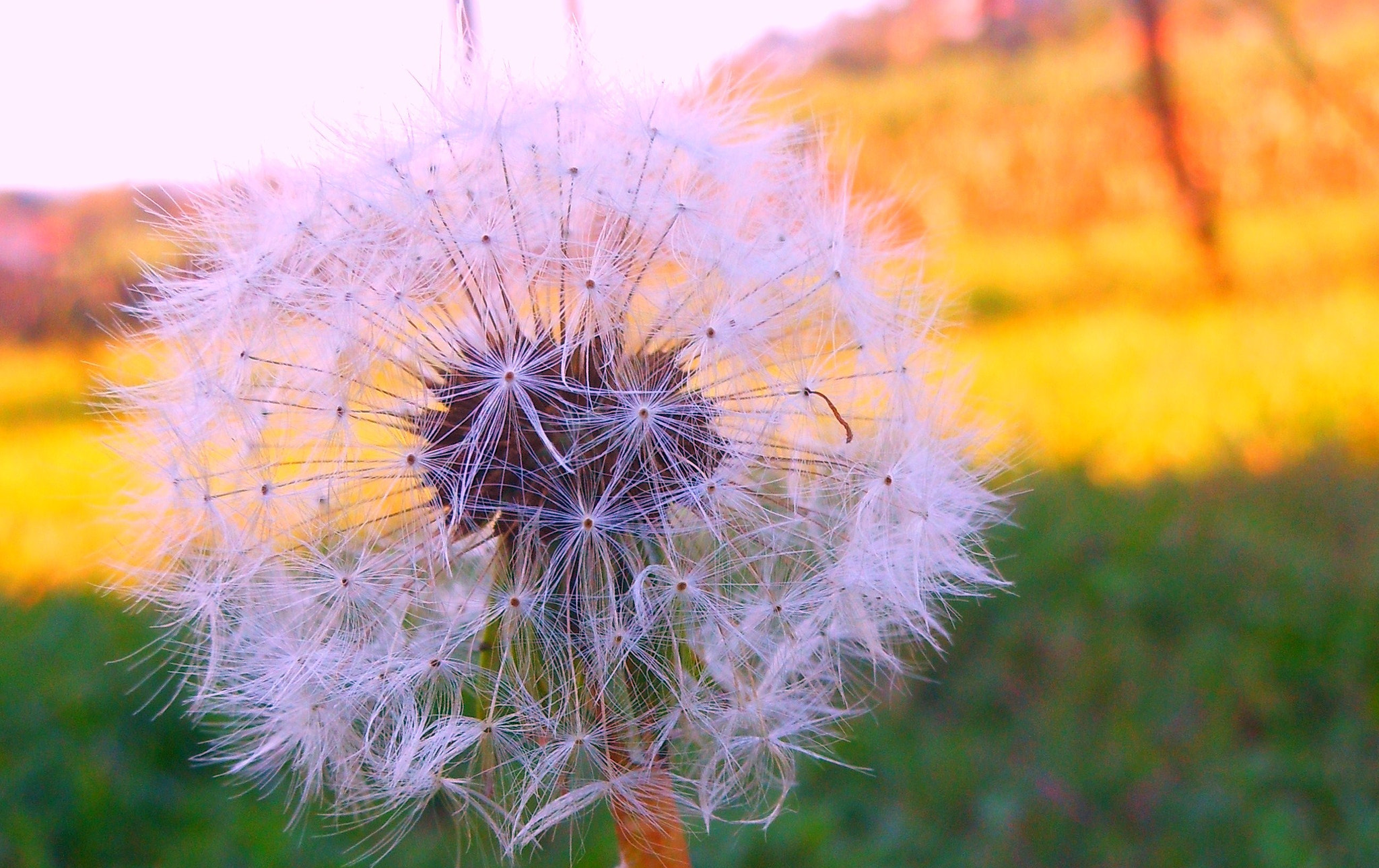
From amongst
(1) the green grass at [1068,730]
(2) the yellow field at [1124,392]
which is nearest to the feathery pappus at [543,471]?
(1) the green grass at [1068,730]

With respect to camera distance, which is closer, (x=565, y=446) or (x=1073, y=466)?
(x=565, y=446)

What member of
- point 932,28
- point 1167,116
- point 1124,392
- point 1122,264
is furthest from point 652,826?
point 932,28

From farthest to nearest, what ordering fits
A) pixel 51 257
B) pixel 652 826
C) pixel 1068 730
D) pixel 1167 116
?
pixel 1167 116 → pixel 51 257 → pixel 1068 730 → pixel 652 826

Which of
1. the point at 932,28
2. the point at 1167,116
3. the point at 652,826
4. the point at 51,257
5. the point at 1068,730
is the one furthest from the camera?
the point at 932,28

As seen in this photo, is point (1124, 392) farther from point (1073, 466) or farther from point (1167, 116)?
point (1167, 116)

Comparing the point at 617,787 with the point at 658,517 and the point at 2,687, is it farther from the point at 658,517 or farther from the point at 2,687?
the point at 2,687

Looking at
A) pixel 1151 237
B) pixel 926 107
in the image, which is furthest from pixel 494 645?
pixel 926 107

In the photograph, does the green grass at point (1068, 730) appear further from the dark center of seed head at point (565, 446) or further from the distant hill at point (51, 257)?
the distant hill at point (51, 257)
